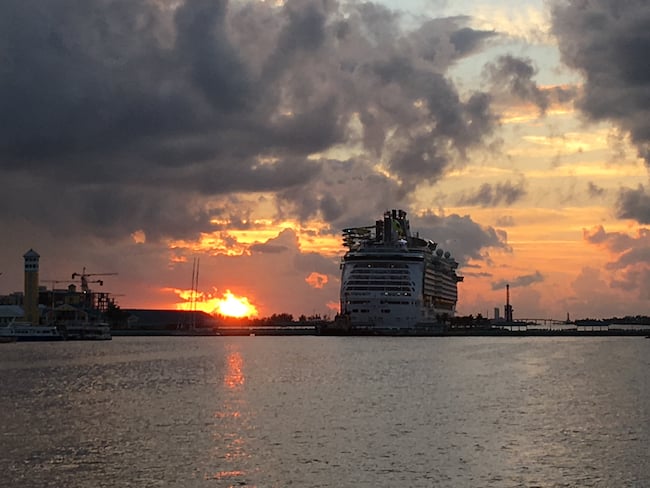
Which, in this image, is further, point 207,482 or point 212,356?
point 212,356

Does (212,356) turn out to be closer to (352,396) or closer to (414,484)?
(352,396)

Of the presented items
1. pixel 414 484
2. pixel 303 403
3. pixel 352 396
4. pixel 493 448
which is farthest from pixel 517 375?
pixel 414 484

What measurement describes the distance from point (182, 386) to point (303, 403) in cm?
1775

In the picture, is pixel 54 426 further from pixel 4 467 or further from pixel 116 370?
pixel 116 370

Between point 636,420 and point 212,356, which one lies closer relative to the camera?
point 636,420

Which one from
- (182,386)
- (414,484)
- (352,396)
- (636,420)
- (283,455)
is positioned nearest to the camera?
(414,484)

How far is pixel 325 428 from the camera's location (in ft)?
179

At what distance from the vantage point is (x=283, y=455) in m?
45.4

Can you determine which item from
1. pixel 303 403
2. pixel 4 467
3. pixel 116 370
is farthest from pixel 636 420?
pixel 116 370

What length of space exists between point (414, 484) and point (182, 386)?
4614cm

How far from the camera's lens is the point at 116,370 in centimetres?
10488

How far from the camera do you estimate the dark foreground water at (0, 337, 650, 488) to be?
134 ft

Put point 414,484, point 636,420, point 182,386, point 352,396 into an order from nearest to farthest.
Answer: point 414,484 → point 636,420 → point 352,396 → point 182,386

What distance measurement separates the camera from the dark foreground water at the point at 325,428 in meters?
40.8
